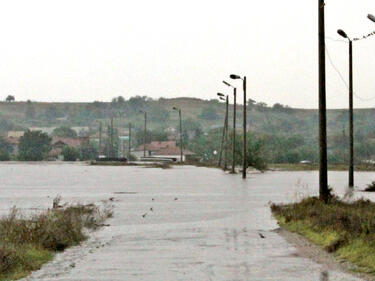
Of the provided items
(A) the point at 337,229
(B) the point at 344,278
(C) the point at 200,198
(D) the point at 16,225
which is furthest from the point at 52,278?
(C) the point at 200,198

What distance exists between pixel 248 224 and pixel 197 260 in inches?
376

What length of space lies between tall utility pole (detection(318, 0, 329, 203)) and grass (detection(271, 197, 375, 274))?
1.68 feet

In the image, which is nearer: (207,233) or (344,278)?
(344,278)

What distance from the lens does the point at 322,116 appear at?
1165 inches

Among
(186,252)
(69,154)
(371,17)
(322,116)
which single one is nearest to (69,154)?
(69,154)

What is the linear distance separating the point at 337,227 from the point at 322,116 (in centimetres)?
995

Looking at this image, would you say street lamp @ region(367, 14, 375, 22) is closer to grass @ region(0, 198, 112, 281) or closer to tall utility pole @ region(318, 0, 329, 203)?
tall utility pole @ region(318, 0, 329, 203)

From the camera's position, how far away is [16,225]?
2038cm

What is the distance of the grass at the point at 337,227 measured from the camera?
16.0 metres

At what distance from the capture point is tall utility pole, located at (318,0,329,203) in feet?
Answer: 97.2

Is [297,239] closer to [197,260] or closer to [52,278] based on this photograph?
[197,260]

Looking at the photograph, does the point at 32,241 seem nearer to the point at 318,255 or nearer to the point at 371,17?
the point at 318,255

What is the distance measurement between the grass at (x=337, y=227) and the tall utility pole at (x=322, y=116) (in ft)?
1.68

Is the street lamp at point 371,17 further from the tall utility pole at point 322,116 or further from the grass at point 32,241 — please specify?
the grass at point 32,241
